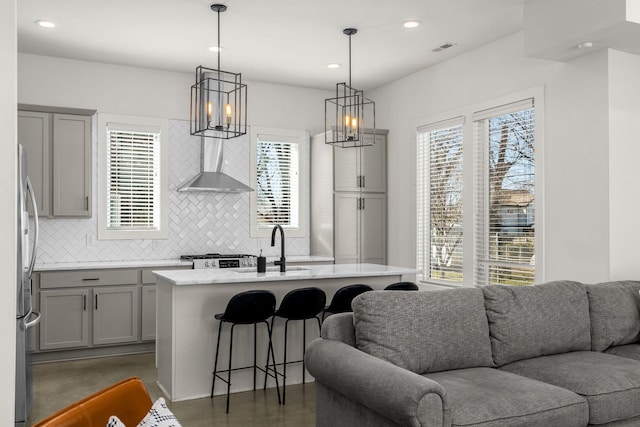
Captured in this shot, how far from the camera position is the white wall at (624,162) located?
14.0 feet

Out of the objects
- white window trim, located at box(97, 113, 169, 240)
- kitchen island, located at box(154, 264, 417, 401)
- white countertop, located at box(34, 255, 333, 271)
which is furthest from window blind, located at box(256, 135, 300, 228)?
kitchen island, located at box(154, 264, 417, 401)

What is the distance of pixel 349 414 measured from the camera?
2.80m

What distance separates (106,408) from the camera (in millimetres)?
1562

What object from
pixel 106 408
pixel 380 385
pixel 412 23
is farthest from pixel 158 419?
pixel 412 23

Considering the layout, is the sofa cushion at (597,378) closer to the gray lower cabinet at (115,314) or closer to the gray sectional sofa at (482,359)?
the gray sectional sofa at (482,359)

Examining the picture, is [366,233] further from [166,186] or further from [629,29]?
[629,29]

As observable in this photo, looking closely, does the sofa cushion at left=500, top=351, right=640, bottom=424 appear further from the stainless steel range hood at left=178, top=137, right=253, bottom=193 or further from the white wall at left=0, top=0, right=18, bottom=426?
the stainless steel range hood at left=178, top=137, right=253, bottom=193

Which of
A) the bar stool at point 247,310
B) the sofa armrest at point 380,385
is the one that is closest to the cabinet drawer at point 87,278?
the bar stool at point 247,310

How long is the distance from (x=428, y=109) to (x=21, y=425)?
484cm

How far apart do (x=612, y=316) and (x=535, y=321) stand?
0.66 m

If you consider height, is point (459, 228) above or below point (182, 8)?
below

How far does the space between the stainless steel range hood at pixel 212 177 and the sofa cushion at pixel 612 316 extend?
3.81 m

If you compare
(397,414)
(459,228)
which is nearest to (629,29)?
(459,228)

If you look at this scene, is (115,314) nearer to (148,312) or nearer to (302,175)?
(148,312)
